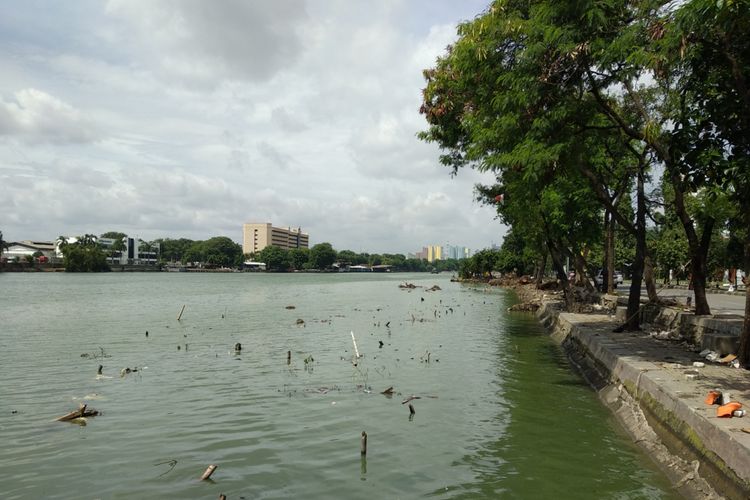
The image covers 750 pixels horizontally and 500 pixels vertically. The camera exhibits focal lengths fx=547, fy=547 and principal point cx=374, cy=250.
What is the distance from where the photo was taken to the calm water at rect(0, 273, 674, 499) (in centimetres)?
732

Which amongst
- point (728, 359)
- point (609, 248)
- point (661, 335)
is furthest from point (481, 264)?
point (728, 359)

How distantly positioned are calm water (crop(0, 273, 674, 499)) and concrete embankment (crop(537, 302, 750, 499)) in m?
0.39

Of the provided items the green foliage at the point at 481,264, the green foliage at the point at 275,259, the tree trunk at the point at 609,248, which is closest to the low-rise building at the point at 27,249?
the green foliage at the point at 275,259

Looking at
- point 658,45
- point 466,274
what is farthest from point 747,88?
point 466,274

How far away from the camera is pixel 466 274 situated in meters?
98.9

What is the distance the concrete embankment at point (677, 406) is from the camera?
20.9ft

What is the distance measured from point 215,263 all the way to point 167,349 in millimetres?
173747

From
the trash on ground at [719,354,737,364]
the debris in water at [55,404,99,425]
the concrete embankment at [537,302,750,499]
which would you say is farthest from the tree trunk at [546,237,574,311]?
the debris in water at [55,404,99,425]

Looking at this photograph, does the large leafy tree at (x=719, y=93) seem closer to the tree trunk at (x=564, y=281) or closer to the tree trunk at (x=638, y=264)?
the tree trunk at (x=638, y=264)

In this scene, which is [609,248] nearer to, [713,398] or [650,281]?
[650,281]

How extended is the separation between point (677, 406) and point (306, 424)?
606 centimetres

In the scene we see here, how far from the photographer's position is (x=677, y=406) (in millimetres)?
8055

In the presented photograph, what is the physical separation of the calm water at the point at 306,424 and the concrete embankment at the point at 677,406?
39 centimetres

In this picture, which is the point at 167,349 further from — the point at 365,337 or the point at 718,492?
the point at 718,492
